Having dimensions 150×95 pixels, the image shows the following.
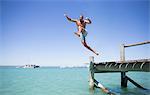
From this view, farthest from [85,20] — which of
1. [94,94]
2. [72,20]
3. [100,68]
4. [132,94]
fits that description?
[132,94]

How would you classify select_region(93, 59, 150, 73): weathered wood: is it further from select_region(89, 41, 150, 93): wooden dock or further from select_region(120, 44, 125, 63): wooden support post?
select_region(120, 44, 125, 63): wooden support post

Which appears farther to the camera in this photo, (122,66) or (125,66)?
(122,66)

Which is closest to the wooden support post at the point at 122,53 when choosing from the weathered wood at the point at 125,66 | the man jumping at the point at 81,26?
the weathered wood at the point at 125,66

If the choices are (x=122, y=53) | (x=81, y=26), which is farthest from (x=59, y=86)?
(x=81, y=26)

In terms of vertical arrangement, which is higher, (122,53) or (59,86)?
(122,53)

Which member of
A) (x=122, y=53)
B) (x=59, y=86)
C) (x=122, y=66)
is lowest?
(x=59, y=86)

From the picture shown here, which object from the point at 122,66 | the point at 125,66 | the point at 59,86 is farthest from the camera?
the point at 59,86

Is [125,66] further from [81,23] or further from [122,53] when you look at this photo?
[81,23]

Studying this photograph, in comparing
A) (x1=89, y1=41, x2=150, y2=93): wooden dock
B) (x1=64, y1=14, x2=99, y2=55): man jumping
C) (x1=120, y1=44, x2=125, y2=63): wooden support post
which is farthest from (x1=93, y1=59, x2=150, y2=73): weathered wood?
(x1=64, y1=14, x2=99, y2=55): man jumping

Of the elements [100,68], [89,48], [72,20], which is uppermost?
[72,20]

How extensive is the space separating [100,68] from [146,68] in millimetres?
4716

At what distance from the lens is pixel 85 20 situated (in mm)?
13336

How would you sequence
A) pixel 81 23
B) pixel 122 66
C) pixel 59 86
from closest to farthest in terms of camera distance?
pixel 81 23 → pixel 122 66 → pixel 59 86

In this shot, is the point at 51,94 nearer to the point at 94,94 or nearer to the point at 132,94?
the point at 94,94
